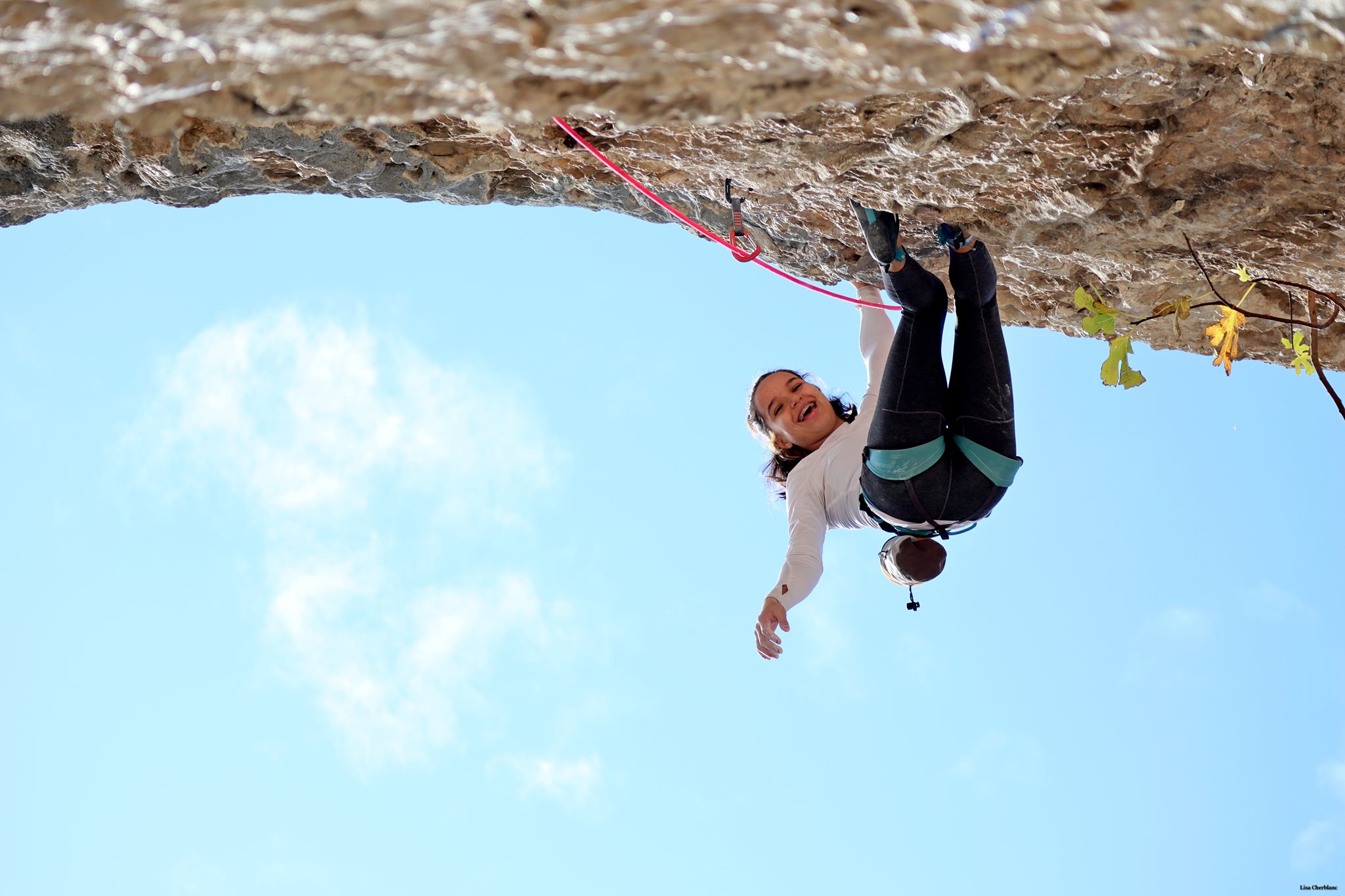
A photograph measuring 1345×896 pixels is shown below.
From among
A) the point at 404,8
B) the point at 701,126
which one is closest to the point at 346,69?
the point at 404,8

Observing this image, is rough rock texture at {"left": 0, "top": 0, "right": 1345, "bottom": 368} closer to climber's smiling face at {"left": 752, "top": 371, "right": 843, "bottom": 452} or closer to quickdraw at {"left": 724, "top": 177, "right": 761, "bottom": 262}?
quickdraw at {"left": 724, "top": 177, "right": 761, "bottom": 262}

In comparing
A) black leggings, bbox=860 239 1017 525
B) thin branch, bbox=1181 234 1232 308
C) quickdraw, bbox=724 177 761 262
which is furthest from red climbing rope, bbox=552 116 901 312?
thin branch, bbox=1181 234 1232 308

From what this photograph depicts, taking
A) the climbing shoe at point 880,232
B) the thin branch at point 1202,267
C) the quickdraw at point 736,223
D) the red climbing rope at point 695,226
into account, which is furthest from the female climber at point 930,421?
the thin branch at point 1202,267

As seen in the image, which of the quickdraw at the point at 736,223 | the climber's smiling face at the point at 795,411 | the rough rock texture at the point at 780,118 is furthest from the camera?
the climber's smiling face at the point at 795,411

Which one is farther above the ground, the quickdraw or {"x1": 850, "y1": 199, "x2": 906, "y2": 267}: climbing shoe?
the quickdraw

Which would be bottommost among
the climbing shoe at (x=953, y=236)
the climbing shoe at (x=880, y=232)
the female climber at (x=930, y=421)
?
the female climber at (x=930, y=421)

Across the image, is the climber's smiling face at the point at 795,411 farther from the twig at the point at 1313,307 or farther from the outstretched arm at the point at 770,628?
the twig at the point at 1313,307

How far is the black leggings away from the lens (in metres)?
2.20

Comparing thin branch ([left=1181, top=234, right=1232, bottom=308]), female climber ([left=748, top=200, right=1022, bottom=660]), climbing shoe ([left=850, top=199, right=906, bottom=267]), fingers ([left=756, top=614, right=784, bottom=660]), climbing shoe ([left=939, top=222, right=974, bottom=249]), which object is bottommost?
fingers ([left=756, top=614, right=784, bottom=660])

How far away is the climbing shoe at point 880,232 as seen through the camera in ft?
7.14

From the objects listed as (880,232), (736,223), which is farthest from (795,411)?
(880,232)

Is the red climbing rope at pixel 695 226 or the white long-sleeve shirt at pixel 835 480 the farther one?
the white long-sleeve shirt at pixel 835 480

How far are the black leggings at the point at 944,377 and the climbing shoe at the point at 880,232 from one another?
1.8 inches

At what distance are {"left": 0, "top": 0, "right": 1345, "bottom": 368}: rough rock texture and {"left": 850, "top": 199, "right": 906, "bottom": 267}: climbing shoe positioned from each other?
120 mm
